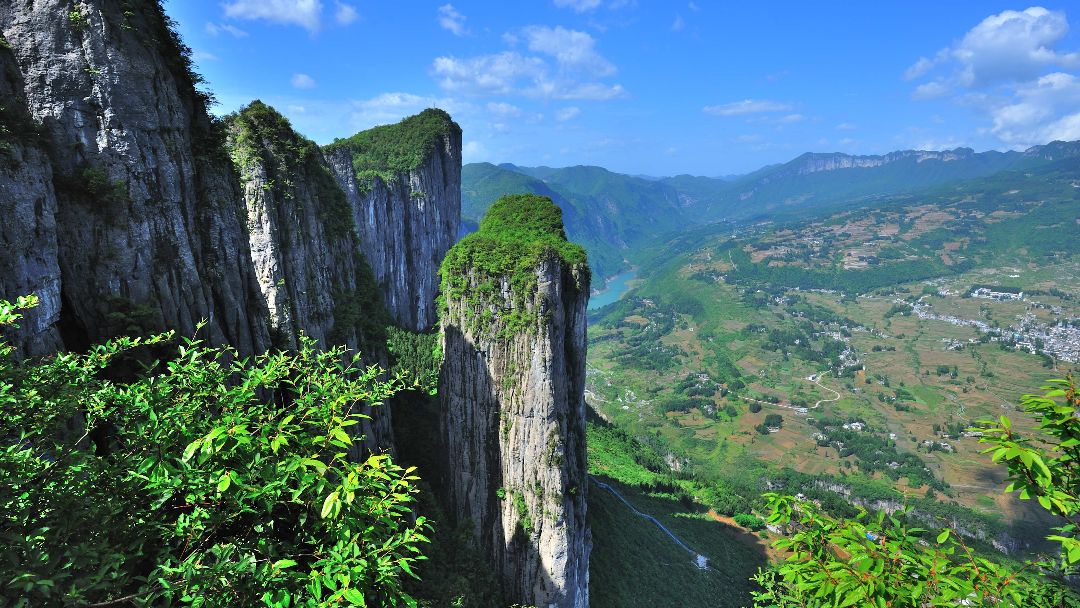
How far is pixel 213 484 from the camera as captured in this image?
5.19 meters

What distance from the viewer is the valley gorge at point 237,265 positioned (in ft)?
35.7

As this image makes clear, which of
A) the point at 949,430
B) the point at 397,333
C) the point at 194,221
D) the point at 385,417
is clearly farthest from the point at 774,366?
the point at 194,221

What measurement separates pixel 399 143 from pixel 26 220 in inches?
2022

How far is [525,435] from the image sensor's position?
2612 centimetres

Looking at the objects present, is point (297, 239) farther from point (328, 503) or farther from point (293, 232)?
point (328, 503)

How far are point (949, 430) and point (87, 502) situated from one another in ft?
490

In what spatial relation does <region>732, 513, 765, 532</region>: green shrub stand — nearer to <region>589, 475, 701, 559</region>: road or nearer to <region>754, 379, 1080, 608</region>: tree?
<region>589, 475, 701, 559</region>: road

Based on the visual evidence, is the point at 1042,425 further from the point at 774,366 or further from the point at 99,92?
the point at 774,366

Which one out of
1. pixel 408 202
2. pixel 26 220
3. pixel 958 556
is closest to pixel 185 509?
pixel 958 556

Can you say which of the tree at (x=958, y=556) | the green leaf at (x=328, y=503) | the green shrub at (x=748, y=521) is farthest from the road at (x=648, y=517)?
the green leaf at (x=328, y=503)

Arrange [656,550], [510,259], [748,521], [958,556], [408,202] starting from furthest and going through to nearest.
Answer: [748,521]
[408,202]
[656,550]
[510,259]
[958,556]

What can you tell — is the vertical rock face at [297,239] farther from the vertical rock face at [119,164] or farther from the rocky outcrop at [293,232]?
the vertical rock face at [119,164]

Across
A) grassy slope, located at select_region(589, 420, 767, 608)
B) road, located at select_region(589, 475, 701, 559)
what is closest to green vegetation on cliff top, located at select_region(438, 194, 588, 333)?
grassy slope, located at select_region(589, 420, 767, 608)

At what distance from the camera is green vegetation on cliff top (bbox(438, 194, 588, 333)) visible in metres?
25.6
